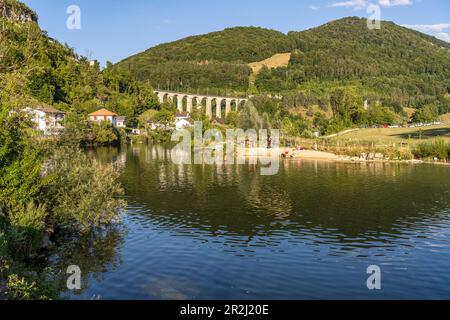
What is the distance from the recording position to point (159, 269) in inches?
1173

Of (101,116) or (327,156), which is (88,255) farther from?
(101,116)

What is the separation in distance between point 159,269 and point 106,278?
3438mm

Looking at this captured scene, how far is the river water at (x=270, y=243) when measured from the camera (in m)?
26.8

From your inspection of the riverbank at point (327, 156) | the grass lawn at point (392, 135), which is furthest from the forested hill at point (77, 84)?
the grass lawn at point (392, 135)

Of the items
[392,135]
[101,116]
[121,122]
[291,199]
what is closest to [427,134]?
[392,135]

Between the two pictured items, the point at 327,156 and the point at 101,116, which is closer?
the point at 327,156

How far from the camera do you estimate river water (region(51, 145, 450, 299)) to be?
26844mm

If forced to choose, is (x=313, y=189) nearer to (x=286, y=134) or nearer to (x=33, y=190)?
(x=33, y=190)

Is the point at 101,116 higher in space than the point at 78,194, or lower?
higher

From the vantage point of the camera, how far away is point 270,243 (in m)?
35.4

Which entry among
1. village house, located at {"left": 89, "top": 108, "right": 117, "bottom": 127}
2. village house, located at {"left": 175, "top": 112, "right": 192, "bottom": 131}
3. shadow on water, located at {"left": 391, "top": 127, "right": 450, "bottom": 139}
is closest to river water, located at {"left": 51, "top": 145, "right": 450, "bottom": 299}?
shadow on water, located at {"left": 391, "top": 127, "right": 450, "bottom": 139}

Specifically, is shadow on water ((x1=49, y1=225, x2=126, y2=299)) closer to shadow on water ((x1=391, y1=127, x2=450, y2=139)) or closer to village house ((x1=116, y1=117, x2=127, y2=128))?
→ shadow on water ((x1=391, y1=127, x2=450, y2=139))

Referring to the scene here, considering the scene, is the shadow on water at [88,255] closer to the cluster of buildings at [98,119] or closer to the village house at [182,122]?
the cluster of buildings at [98,119]
